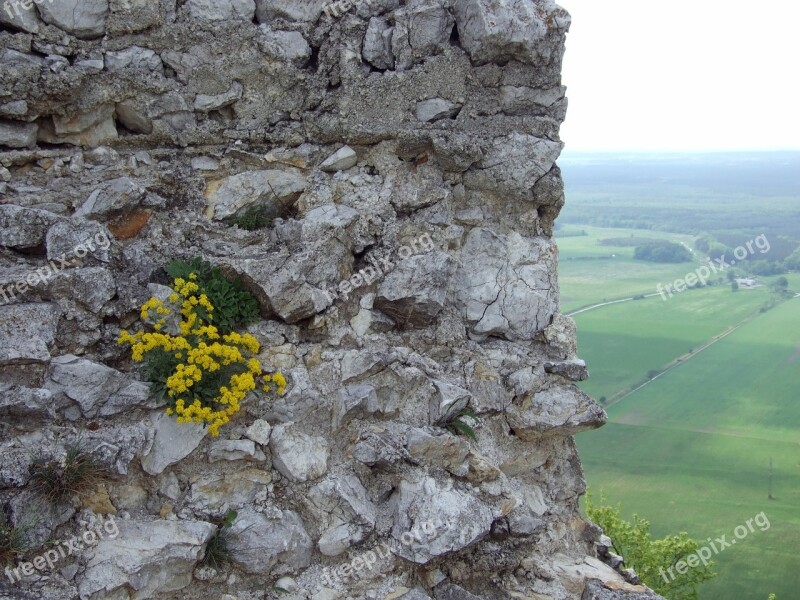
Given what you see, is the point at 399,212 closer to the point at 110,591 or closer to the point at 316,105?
the point at 316,105

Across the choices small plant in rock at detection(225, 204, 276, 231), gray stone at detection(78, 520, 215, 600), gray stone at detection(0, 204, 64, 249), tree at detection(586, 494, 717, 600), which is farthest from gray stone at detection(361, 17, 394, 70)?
tree at detection(586, 494, 717, 600)

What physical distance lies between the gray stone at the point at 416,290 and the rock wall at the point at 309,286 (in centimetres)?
3

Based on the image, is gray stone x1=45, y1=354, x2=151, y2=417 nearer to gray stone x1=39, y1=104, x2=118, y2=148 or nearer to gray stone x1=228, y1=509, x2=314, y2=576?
gray stone x1=228, y1=509, x2=314, y2=576

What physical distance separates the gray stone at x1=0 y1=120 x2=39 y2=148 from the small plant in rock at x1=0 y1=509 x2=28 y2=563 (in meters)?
4.65

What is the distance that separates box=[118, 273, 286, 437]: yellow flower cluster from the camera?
7809 millimetres

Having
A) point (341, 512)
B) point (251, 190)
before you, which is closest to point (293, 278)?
point (251, 190)

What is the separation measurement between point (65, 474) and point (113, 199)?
341 cm

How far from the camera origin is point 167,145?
386 inches

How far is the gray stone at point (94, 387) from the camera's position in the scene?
7.68 meters

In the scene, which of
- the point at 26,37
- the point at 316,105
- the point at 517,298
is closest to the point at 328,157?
the point at 316,105

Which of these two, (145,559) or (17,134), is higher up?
(17,134)

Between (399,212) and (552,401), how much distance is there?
3.27 meters

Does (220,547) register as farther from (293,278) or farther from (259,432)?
(293,278)

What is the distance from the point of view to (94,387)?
7777mm
